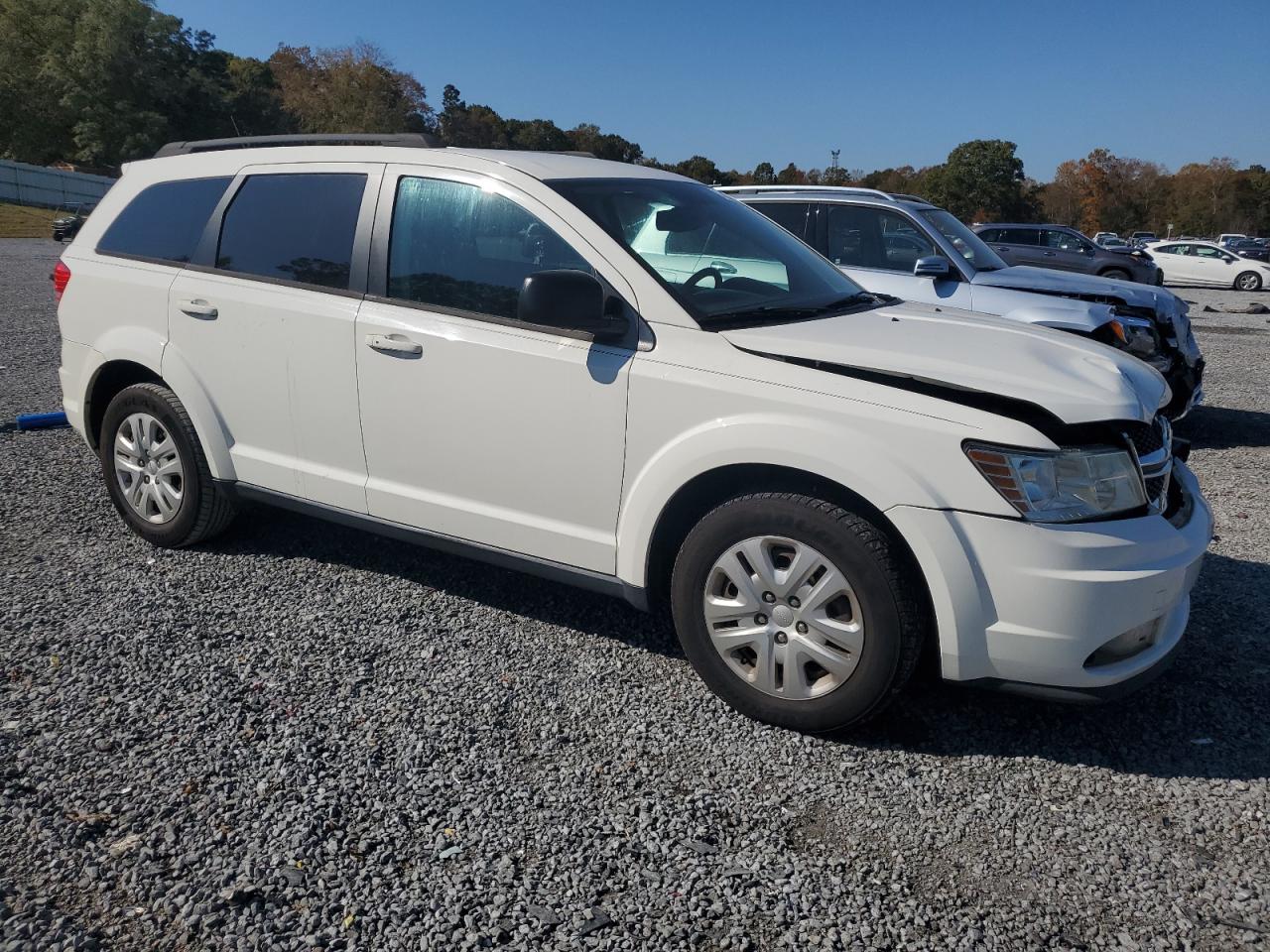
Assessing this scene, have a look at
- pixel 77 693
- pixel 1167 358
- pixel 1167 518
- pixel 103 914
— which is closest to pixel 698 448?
pixel 1167 518

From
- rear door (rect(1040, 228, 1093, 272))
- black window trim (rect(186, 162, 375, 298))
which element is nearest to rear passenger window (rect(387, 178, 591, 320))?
black window trim (rect(186, 162, 375, 298))

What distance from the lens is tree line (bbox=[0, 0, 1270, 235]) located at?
5847cm

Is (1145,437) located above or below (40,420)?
above

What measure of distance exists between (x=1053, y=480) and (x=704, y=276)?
151 centimetres

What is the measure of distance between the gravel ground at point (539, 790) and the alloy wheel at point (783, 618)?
231mm

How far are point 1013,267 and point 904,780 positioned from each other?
6.43 metres

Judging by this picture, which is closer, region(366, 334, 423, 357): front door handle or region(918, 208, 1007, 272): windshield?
region(366, 334, 423, 357): front door handle

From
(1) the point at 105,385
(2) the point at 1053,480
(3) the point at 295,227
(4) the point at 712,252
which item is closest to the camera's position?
(2) the point at 1053,480

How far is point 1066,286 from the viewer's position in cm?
802

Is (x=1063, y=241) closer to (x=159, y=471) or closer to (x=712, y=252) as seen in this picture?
(x=712, y=252)

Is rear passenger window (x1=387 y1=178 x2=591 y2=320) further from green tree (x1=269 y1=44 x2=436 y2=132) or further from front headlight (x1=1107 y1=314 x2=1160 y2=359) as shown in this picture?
green tree (x1=269 y1=44 x2=436 y2=132)

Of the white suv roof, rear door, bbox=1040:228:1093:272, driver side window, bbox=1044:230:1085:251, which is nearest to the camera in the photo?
the white suv roof

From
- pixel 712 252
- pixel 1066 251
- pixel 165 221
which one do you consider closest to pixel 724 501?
pixel 712 252

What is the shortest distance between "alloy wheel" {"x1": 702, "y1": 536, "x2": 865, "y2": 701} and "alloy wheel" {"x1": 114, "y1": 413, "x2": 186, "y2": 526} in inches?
111
